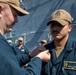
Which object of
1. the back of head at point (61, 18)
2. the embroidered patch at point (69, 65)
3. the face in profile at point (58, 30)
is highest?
the back of head at point (61, 18)

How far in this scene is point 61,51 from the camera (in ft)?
9.51

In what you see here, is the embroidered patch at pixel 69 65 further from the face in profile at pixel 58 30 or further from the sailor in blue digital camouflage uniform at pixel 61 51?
the face in profile at pixel 58 30

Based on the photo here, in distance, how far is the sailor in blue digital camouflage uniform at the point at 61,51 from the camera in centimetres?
282

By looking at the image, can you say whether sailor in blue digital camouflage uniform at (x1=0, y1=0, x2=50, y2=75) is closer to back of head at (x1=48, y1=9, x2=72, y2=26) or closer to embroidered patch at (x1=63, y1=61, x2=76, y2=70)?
embroidered patch at (x1=63, y1=61, x2=76, y2=70)

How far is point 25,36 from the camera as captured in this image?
18.1 metres

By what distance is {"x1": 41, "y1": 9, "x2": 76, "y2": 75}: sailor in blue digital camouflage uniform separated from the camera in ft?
9.26

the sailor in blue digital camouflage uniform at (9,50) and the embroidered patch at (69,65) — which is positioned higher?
the sailor in blue digital camouflage uniform at (9,50)

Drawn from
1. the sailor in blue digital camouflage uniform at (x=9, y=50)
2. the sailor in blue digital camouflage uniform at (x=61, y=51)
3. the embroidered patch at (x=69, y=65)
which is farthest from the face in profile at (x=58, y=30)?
the sailor in blue digital camouflage uniform at (x=9, y=50)

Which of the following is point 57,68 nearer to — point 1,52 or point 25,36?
point 1,52

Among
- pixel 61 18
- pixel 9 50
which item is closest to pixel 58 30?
pixel 61 18

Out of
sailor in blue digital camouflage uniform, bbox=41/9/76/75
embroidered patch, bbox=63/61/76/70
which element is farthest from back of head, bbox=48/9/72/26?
embroidered patch, bbox=63/61/76/70

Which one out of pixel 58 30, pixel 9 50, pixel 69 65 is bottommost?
pixel 69 65

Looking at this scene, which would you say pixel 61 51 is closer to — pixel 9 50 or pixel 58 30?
pixel 58 30

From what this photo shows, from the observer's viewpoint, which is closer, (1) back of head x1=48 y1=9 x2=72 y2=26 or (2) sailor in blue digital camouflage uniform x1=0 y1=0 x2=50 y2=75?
(2) sailor in blue digital camouflage uniform x1=0 y1=0 x2=50 y2=75
